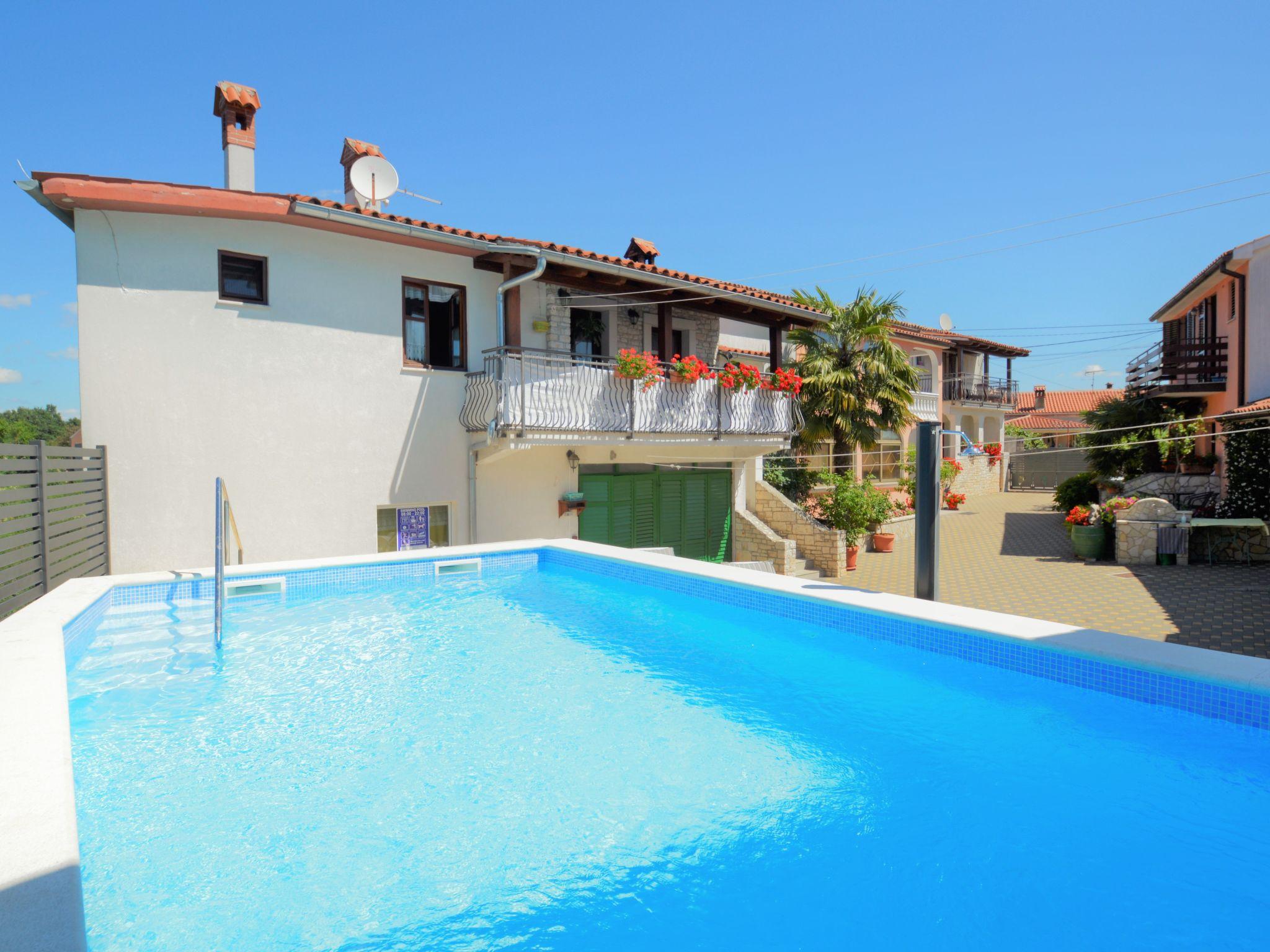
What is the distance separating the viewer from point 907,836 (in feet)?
12.5

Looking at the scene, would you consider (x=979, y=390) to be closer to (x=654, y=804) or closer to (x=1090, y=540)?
(x=1090, y=540)

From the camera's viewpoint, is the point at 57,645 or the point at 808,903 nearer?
the point at 808,903

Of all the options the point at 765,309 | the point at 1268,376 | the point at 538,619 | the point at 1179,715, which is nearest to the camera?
the point at 1179,715

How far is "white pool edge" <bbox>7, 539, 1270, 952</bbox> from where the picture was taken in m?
2.22

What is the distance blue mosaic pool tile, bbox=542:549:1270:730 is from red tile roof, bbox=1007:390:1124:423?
49.9 metres

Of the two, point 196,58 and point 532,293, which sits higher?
point 196,58

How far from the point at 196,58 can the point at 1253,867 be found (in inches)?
652

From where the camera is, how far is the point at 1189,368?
64.5ft

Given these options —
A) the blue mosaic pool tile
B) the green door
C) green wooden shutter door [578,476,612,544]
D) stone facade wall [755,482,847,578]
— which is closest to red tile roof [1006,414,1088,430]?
stone facade wall [755,482,847,578]

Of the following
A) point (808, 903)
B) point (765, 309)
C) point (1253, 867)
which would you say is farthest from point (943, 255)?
point (808, 903)

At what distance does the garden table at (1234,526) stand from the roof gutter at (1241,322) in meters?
4.86

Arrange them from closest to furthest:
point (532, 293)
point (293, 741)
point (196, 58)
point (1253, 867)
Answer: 1. point (1253, 867)
2. point (293, 741)
3. point (196, 58)
4. point (532, 293)

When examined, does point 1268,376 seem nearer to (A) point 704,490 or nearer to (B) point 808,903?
(A) point 704,490

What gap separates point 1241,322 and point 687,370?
1488 centimetres
